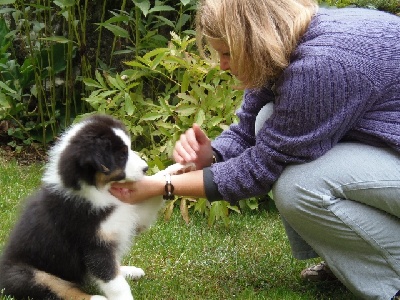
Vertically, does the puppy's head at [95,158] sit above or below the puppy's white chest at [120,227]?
above

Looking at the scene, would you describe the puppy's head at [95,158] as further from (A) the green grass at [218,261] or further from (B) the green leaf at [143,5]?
(B) the green leaf at [143,5]

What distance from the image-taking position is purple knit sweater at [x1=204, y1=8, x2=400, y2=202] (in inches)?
121

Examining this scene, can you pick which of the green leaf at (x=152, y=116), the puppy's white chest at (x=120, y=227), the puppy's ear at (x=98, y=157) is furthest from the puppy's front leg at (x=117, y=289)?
the green leaf at (x=152, y=116)

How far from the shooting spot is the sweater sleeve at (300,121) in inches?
121

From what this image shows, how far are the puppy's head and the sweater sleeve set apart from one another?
0.45 metres

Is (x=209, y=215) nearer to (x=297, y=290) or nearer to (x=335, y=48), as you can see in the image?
(x=297, y=290)

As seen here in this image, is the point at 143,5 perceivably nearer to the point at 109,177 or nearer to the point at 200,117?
the point at 200,117

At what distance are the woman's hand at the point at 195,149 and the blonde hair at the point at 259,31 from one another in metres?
0.55

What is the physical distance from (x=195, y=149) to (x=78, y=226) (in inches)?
29.2

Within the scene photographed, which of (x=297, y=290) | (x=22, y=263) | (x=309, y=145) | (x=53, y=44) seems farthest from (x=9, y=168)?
(x=309, y=145)

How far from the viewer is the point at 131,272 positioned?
3.88m

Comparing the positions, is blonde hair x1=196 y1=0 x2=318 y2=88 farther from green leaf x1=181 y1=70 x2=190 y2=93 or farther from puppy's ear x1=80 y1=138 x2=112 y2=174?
green leaf x1=181 y1=70 x2=190 y2=93

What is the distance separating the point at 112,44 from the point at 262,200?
2.29 metres

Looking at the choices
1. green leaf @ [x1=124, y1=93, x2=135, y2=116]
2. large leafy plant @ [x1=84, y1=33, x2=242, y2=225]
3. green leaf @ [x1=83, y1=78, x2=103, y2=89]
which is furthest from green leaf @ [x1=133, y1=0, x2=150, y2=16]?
green leaf @ [x1=83, y1=78, x2=103, y2=89]
